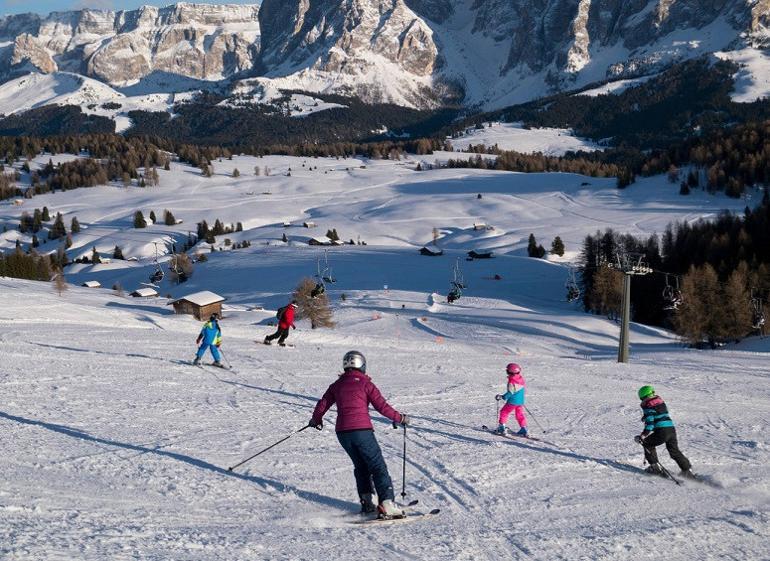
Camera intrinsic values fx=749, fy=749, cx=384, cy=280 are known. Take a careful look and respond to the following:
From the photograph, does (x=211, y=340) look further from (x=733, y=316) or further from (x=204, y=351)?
(x=733, y=316)

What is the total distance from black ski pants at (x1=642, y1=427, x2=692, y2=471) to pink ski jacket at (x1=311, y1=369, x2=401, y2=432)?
14.8 feet

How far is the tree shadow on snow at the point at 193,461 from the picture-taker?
30.6 feet

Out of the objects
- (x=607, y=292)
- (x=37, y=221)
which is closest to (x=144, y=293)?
(x=607, y=292)

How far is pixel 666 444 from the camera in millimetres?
11055

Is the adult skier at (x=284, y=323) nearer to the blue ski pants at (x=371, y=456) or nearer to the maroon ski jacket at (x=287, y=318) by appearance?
the maroon ski jacket at (x=287, y=318)

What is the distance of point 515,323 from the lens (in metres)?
56.3

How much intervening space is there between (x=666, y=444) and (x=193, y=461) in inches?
272

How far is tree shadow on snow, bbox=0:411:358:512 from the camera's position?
9.33 m

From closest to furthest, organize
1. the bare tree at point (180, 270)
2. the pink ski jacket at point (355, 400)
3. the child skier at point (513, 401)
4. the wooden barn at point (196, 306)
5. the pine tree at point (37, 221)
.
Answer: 1. the pink ski jacket at point (355, 400)
2. the child skier at point (513, 401)
3. the wooden barn at point (196, 306)
4. the bare tree at point (180, 270)
5. the pine tree at point (37, 221)

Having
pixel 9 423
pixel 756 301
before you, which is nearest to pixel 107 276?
pixel 756 301

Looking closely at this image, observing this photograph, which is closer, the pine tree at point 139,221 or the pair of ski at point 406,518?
the pair of ski at point 406,518

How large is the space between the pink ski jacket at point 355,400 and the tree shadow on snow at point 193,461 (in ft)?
3.92

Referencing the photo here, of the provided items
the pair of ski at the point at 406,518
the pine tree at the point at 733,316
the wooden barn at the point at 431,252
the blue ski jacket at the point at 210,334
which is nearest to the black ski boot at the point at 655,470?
the pair of ski at the point at 406,518

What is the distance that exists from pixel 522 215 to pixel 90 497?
5145 inches
